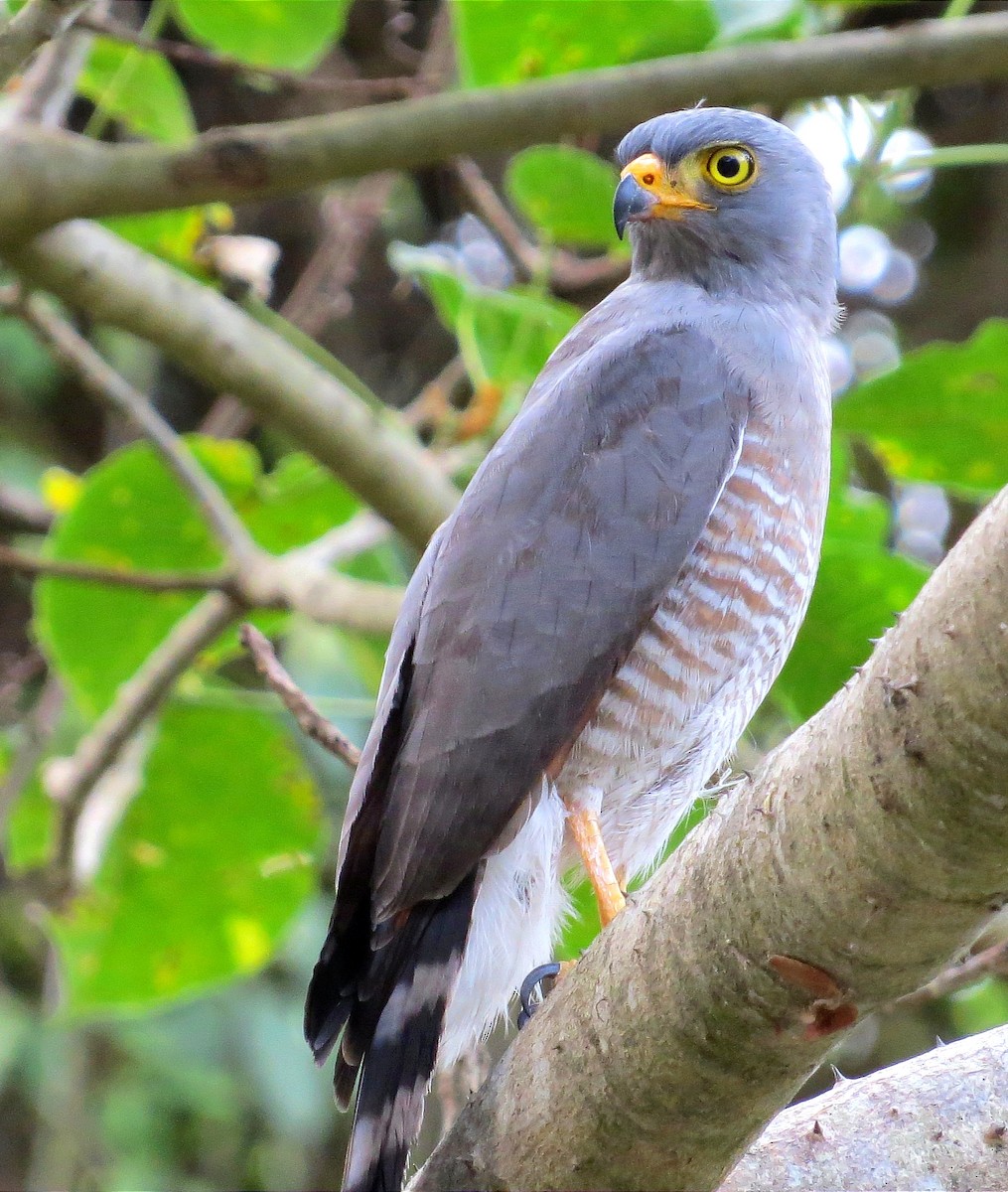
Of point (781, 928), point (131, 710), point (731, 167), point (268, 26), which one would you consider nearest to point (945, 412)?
point (731, 167)

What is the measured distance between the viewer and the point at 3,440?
6.84 m

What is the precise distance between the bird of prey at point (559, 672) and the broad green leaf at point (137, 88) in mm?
1686

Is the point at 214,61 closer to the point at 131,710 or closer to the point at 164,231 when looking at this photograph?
the point at 164,231

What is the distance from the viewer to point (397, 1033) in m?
2.59

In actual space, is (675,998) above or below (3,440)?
above

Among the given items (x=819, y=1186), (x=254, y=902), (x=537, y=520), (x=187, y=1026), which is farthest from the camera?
(x=187, y=1026)

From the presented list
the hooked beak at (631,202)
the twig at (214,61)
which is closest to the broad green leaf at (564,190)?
the twig at (214,61)

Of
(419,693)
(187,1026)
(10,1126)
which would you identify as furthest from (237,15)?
(10,1126)

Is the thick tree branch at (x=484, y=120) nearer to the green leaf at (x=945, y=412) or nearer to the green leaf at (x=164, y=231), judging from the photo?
the green leaf at (x=945, y=412)

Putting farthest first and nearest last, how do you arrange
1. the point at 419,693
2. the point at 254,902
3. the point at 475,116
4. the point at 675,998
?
Result: the point at 254,902
the point at 475,116
the point at 419,693
the point at 675,998

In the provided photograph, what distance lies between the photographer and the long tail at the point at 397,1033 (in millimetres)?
2426

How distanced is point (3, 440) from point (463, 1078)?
4498 millimetres

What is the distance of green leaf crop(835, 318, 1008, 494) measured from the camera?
11.9ft

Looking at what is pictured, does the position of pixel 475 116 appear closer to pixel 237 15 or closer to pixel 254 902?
pixel 237 15
